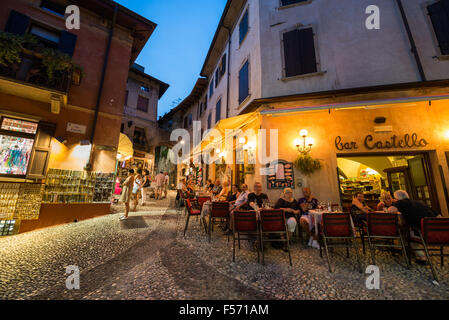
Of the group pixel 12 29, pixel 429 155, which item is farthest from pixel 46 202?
pixel 429 155

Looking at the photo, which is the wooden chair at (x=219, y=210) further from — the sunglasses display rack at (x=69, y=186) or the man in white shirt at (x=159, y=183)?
the man in white shirt at (x=159, y=183)

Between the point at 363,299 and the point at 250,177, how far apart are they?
16.7 ft

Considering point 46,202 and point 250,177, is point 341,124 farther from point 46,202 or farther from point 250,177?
point 46,202

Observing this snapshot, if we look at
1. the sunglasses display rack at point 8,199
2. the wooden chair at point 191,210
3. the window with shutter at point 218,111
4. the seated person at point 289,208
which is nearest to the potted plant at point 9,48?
the sunglasses display rack at point 8,199

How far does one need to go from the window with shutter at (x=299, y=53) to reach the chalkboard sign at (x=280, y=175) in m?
3.59

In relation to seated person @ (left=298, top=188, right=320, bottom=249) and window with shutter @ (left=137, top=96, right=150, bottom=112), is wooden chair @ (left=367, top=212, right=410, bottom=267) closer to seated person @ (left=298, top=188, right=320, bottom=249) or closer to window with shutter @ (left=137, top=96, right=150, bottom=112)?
seated person @ (left=298, top=188, right=320, bottom=249)

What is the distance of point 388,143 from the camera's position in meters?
5.96

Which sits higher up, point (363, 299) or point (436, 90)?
point (436, 90)

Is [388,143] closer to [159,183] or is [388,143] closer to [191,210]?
[191,210]

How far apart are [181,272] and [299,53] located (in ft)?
26.7

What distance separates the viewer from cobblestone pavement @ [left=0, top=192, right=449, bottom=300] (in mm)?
2365

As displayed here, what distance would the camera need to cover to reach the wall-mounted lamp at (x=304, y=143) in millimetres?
6188

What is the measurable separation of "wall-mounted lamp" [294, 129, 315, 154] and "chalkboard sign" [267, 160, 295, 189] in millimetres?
693

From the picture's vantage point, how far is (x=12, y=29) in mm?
6098
